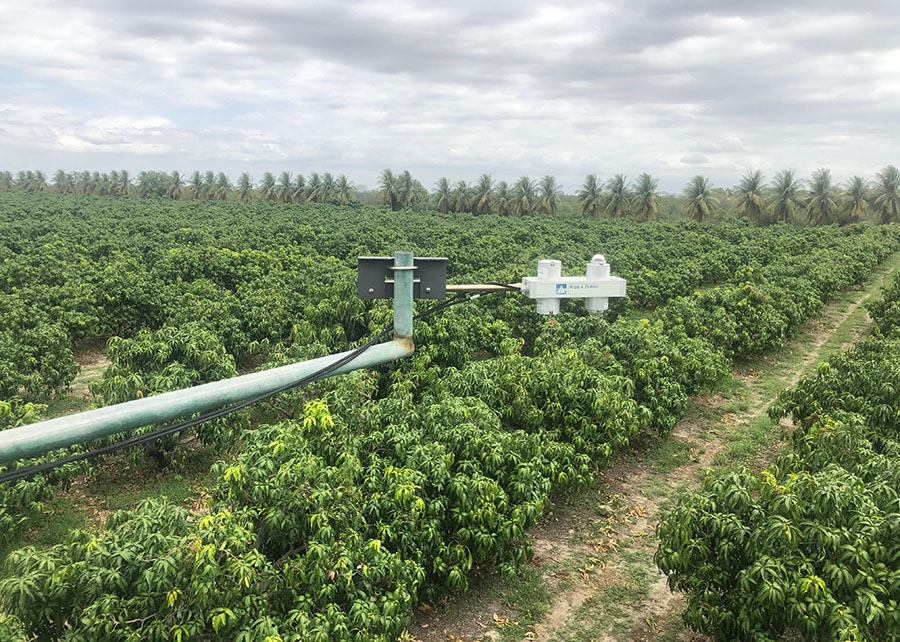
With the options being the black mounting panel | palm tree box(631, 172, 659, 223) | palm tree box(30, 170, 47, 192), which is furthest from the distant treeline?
the black mounting panel

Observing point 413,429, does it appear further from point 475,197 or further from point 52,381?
point 475,197

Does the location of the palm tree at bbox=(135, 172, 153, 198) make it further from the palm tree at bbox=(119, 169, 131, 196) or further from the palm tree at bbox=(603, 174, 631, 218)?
the palm tree at bbox=(603, 174, 631, 218)

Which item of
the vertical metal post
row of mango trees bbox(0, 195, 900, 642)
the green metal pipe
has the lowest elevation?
row of mango trees bbox(0, 195, 900, 642)

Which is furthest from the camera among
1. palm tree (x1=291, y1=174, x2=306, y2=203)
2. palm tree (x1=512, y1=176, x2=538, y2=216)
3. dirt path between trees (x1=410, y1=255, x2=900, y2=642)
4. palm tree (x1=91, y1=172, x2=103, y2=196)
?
palm tree (x1=91, y1=172, x2=103, y2=196)

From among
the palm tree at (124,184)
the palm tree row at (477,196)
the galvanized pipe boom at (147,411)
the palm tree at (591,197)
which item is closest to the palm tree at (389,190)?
the palm tree row at (477,196)

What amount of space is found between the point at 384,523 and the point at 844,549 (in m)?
4.51

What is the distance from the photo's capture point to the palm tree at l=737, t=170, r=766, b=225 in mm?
54875

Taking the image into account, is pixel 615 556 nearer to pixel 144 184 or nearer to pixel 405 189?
pixel 405 189

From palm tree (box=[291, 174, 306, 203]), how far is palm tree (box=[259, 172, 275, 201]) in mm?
3308

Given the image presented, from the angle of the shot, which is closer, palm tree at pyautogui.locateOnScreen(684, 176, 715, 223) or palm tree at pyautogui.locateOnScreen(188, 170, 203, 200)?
palm tree at pyautogui.locateOnScreen(684, 176, 715, 223)

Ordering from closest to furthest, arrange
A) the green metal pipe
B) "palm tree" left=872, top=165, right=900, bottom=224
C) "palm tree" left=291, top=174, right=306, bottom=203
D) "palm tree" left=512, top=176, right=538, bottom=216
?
the green metal pipe < "palm tree" left=872, top=165, right=900, bottom=224 < "palm tree" left=512, top=176, right=538, bottom=216 < "palm tree" left=291, top=174, right=306, bottom=203

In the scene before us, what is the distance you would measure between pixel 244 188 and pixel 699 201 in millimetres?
59019

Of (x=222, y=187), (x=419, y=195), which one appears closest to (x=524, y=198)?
(x=419, y=195)

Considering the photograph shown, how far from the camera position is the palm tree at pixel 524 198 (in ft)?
205
